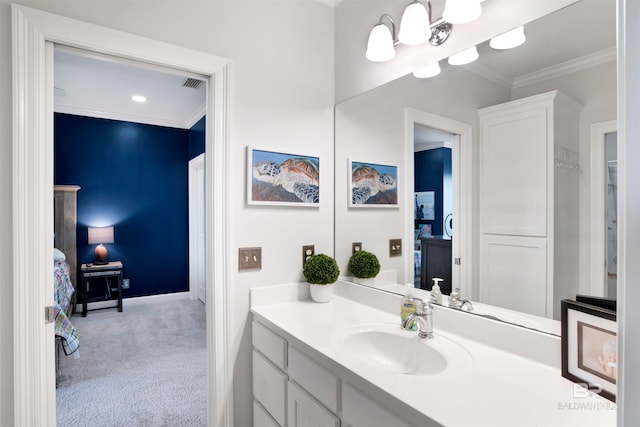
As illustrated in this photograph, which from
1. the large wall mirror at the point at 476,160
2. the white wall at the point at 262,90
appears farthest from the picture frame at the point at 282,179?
the large wall mirror at the point at 476,160

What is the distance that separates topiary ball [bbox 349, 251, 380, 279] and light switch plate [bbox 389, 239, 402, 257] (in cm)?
11

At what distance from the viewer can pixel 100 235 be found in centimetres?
434

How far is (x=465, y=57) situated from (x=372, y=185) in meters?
0.78

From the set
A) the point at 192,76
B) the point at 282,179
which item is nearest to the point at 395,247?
the point at 282,179

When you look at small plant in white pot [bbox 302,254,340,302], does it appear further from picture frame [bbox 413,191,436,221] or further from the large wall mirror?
picture frame [bbox 413,191,436,221]

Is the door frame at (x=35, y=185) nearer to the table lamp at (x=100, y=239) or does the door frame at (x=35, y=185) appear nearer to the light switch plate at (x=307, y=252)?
the light switch plate at (x=307, y=252)

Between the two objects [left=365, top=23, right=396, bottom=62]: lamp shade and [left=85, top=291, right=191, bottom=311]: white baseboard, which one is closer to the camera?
[left=365, top=23, right=396, bottom=62]: lamp shade

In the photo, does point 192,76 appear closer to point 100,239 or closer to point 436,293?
point 436,293

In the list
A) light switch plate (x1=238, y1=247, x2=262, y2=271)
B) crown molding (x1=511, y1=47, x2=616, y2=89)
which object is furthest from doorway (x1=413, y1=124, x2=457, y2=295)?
light switch plate (x1=238, y1=247, x2=262, y2=271)

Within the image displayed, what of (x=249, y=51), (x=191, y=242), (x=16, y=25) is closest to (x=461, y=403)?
(x=249, y=51)

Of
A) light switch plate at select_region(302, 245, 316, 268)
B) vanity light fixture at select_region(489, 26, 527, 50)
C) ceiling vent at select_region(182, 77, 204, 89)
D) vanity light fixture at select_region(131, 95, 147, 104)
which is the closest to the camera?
vanity light fixture at select_region(489, 26, 527, 50)

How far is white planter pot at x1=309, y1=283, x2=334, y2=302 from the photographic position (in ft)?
Answer: 6.11

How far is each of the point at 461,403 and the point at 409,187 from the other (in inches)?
41.6

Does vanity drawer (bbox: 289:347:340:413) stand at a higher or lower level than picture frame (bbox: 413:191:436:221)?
lower
